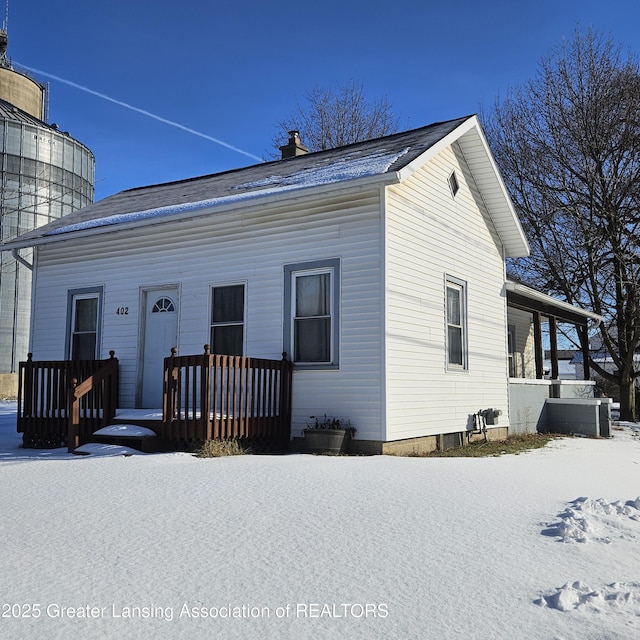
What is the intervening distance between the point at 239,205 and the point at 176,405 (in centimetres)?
317

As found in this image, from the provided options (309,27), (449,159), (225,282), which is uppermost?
(309,27)

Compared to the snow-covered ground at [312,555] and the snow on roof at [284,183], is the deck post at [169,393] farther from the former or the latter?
the snow on roof at [284,183]

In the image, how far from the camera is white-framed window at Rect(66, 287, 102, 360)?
12.2m

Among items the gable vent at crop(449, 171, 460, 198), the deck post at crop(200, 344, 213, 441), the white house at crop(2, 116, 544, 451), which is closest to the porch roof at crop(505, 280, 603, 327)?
the white house at crop(2, 116, 544, 451)

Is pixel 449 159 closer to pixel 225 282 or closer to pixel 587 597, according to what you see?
pixel 225 282

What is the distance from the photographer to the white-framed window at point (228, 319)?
10.7 meters

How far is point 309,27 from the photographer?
13.5 meters

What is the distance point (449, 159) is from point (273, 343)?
15.6ft

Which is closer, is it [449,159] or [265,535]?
[265,535]

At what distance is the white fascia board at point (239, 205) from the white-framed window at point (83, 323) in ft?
3.55

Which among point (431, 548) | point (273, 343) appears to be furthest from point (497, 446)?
point (431, 548)

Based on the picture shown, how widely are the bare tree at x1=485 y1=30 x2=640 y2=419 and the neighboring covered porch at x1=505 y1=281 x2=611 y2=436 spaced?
3.28m

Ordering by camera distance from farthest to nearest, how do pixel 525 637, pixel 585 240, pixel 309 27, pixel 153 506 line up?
pixel 585 240 < pixel 309 27 < pixel 153 506 < pixel 525 637

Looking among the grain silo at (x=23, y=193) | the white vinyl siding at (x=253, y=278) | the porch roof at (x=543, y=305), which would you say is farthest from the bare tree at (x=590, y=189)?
the grain silo at (x=23, y=193)
